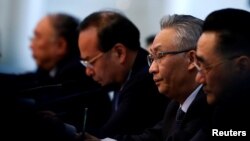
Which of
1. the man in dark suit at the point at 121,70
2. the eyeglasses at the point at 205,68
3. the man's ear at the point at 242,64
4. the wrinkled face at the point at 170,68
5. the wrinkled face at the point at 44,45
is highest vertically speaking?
the man's ear at the point at 242,64

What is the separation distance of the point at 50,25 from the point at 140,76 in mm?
1386

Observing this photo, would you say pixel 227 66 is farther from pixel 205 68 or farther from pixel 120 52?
pixel 120 52

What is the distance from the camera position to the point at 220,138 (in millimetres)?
2314

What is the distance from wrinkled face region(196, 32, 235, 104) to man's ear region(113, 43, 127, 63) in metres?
0.94

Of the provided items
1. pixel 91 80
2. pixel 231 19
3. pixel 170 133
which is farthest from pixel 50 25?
pixel 231 19

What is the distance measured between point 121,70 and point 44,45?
4.10 feet

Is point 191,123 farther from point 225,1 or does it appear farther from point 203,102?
point 225,1

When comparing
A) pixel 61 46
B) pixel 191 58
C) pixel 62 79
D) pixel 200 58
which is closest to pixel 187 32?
pixel 191 58

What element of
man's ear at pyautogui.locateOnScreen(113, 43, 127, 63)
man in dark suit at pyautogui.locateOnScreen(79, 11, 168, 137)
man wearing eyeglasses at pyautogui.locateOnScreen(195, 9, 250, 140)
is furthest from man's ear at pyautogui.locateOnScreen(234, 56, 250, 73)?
man's ear at pyautogui.locateOnScreen(113, 43, 127, 63)

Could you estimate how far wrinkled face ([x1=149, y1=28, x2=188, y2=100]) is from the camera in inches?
109

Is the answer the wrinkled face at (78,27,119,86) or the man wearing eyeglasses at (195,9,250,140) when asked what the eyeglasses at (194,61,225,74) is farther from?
the wrinkled face at (78,27,119,86)

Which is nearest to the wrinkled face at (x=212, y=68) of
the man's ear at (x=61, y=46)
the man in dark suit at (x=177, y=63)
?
the man in dark suit at (x=177, y=63)

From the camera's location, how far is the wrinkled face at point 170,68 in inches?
109

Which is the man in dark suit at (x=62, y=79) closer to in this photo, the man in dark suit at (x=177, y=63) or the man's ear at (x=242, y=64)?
the man in dark suit at (x=177, y=63)
